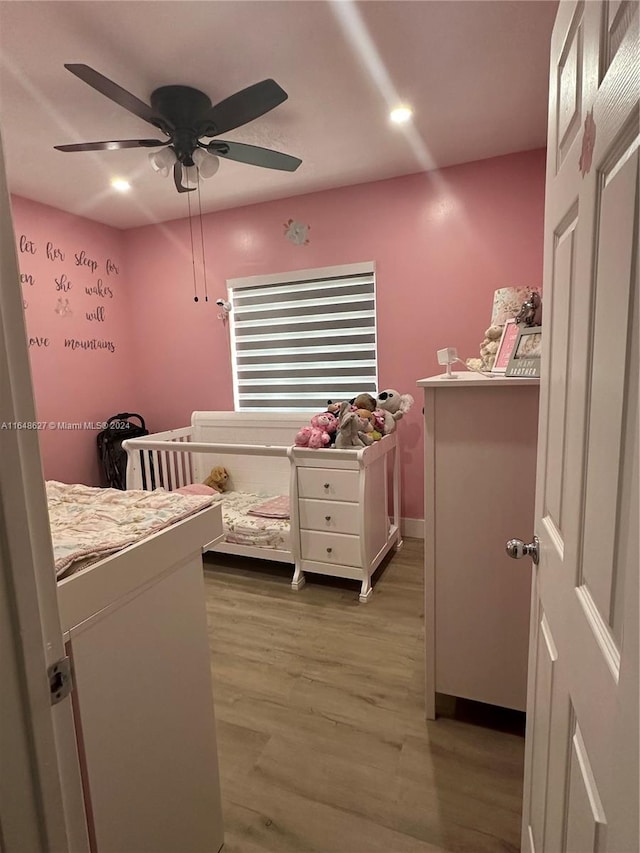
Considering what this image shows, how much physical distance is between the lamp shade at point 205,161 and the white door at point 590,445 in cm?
163

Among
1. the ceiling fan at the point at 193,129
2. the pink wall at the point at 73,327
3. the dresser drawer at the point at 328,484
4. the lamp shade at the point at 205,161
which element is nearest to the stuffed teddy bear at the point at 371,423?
the dresser drawer at the point at 328,484

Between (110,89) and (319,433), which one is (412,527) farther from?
(110,89)

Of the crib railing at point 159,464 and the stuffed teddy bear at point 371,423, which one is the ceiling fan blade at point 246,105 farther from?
the crib railing at point 159,464

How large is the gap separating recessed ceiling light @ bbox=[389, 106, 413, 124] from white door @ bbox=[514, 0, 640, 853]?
1.55 meters

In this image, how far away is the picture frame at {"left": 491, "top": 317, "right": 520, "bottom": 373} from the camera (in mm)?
1614

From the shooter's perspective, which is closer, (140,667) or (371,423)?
(140,667)

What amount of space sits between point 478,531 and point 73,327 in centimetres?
330

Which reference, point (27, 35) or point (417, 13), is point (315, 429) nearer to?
point (417, 13)

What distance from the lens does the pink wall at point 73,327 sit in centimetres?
317

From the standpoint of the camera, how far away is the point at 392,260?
3.13m

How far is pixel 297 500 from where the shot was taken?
2.62 m

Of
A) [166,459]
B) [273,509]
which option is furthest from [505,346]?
[166,459]

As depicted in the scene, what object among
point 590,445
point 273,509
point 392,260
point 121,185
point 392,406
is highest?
point 121,185

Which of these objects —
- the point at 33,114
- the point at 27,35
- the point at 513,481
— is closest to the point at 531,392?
the point at 513,481
